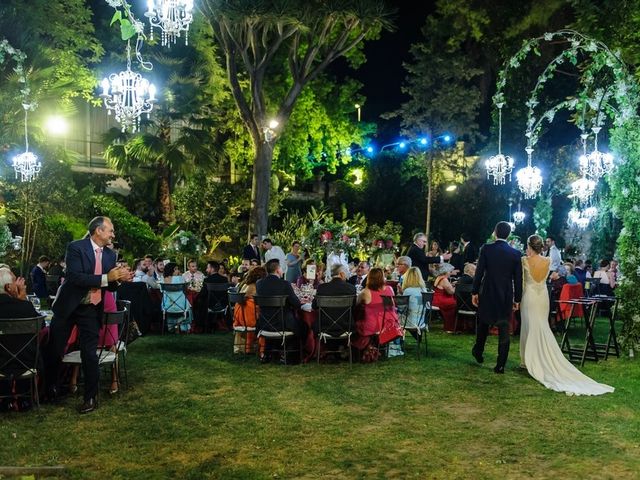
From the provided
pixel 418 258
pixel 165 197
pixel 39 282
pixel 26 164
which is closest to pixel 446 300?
pixel 418 258

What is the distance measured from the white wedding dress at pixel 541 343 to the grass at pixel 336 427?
0.72 ft

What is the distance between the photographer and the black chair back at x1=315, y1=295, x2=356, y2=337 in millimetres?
8289

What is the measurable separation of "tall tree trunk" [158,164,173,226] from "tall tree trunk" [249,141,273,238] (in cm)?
414

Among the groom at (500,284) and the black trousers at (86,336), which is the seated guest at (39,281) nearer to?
the black trousers at (86,336)

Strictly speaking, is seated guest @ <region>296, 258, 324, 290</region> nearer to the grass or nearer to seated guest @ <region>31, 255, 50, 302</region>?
the grass

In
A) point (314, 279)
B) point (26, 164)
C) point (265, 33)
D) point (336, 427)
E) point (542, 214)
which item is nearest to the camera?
point (336, 427)

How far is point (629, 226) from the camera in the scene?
946cm

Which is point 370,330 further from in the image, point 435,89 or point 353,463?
point 435,89

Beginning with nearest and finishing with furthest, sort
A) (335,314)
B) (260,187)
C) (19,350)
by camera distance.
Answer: (19,350) → (335,314) → (260,187)

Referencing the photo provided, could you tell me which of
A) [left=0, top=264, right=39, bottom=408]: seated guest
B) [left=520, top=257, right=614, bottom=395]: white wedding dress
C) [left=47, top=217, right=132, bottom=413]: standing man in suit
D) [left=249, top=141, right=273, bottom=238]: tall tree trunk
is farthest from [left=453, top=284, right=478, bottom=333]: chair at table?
[left=249, top=141, right=273, bottom=238]: tall tree trunk

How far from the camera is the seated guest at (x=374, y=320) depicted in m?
8.67

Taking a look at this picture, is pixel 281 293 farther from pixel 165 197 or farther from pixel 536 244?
pixel 165 197

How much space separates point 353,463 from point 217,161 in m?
19.2

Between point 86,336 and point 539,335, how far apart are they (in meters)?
4.91
